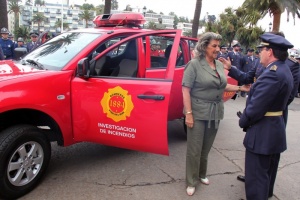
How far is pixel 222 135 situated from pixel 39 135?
347 centimetres

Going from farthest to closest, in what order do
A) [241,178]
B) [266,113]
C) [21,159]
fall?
1. [241,178]
2. [21,159]
3. [266,113]

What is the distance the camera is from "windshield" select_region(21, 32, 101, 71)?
3471 millimetres

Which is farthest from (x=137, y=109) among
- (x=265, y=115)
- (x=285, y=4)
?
(x=285, y=4)

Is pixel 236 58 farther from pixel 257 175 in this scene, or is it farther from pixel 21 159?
pixel 21 159

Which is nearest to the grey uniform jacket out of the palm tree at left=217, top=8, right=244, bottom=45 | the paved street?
the paved street

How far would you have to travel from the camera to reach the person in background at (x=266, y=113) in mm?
2498

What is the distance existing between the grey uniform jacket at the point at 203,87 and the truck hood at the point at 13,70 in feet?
5.34

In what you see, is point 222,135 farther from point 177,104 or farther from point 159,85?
point 159,85

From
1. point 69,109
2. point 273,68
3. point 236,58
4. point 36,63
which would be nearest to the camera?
point 273,68

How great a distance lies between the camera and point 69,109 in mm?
3305

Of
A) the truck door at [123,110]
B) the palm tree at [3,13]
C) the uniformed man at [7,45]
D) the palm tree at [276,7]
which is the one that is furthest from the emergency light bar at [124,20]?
the palm tree at [276,7]

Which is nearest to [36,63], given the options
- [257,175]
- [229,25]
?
[257,175]

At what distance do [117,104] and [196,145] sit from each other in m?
0.94

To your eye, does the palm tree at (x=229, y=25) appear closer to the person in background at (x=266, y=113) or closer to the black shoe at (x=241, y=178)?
the black shoe at (x=241, y=178)
